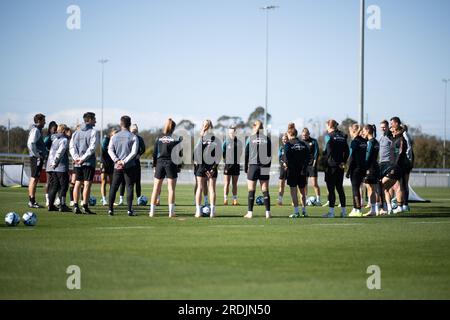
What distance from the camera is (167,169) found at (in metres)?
18.7

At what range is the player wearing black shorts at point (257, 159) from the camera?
18625mm

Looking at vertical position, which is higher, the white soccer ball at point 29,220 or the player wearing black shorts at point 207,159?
the player wearing black shorts at point 207,159

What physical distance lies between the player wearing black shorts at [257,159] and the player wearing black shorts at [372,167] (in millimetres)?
3468

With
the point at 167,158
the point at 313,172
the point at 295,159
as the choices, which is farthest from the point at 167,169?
the point at 313,172

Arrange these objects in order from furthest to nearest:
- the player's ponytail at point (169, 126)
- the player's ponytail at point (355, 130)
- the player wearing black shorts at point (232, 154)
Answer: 1. the player wearing black shorts at point (232, 154)
2. the player's ponytail at point (355, 130)
3. the player's ponytail at point (169, 126)

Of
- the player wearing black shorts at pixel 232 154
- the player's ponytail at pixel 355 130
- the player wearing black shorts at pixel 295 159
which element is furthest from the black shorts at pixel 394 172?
the player wearing black shorts at pixel 232 154

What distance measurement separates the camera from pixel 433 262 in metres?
11.0

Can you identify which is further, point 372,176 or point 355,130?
point 372,176

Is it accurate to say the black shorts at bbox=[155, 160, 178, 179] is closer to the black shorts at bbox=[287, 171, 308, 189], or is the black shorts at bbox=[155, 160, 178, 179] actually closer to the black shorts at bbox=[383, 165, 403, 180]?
the black shorts at bbox=[287, 171, 308, 189]

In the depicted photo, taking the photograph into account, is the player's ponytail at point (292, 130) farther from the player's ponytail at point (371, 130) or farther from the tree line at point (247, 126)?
the tree line at point (247, 126)

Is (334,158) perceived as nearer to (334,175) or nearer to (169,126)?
(334,175)

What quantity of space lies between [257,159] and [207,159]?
1.35 meters
